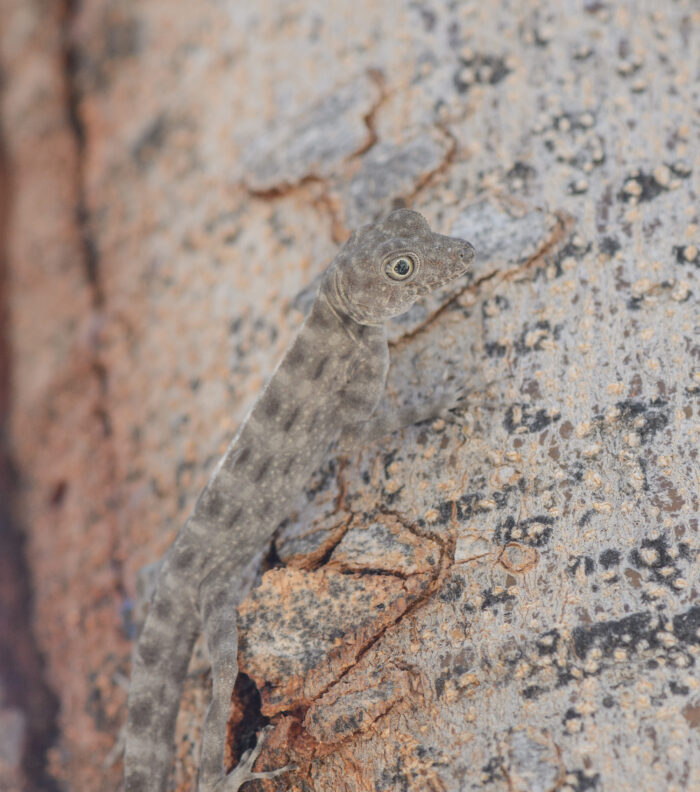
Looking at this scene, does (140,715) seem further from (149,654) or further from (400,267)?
(400,267)

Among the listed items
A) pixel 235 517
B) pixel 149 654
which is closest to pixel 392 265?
pixel 235 517

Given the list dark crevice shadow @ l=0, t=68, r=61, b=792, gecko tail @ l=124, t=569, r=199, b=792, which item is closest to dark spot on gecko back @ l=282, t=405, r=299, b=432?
gecko tail @ l=124, t=569, r=199, b=792

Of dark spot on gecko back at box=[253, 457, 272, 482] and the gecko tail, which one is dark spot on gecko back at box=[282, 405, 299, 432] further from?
the gecko tail

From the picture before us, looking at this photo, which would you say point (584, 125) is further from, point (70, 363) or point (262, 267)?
point (70, 363)

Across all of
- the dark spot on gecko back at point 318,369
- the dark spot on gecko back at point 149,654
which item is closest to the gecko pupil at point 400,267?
the dark spot on gecko back at point 318,369

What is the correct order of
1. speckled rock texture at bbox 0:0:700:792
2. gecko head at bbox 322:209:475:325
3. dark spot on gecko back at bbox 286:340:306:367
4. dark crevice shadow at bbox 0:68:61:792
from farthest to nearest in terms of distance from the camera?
1. dark crevice shadow at bbox 0:68:61:792
2. dark spot on gecko back at bbox 286:340:306:367
3. gecko head at bbox 322:209:475:325
4. speckled rock texture at bbox 0:0:700:792

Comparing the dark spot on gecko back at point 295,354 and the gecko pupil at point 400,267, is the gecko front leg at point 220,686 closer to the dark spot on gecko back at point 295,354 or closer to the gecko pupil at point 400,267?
the dark spot on gecko back at point 295,354
